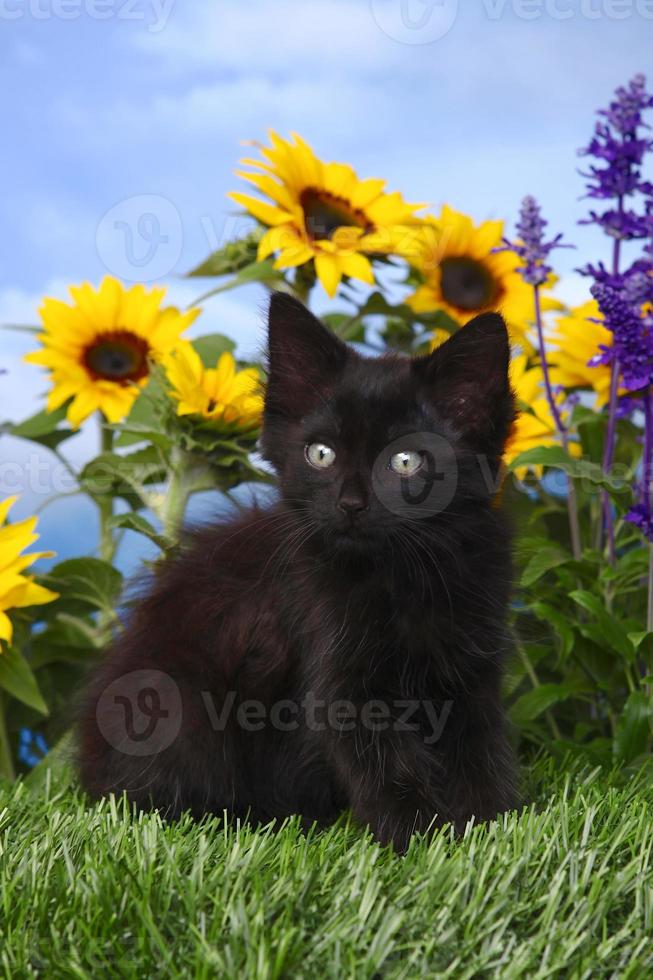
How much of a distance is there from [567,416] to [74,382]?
1.24m

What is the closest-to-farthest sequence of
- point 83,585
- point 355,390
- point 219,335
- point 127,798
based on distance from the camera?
point 355,390 → point 127,798 → point 83,585 → point 219,335

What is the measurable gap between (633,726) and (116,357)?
A: 1528 millimetres

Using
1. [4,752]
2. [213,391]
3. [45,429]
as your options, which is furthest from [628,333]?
[4,752]

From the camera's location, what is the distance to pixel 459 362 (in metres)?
1.72

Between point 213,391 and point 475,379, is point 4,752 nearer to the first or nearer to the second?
point 213,391

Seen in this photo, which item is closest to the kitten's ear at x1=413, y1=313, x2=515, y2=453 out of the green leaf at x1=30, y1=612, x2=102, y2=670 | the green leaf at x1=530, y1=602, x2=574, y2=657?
the green leaf at x1=530, y1=602, x2=574, y2=657

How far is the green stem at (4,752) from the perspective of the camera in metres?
2.63

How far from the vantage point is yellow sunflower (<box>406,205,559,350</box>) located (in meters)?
2.91

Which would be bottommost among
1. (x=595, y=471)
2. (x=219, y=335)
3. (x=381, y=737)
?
(x=381, y=737)

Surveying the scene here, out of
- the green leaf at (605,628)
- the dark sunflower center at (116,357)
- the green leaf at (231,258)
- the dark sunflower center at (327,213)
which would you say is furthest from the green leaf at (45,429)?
the green leaf at (605,628)

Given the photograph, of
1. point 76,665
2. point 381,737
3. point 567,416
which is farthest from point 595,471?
point 76,665

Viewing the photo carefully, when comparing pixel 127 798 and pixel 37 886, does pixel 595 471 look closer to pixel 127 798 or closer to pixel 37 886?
pixel 127 798

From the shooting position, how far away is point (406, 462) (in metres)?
1.65

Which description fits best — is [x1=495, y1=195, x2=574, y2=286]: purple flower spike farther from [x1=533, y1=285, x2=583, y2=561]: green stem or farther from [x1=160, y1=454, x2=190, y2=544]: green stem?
[x1=160, y1=454, x2=190, y2=544]: green stem
